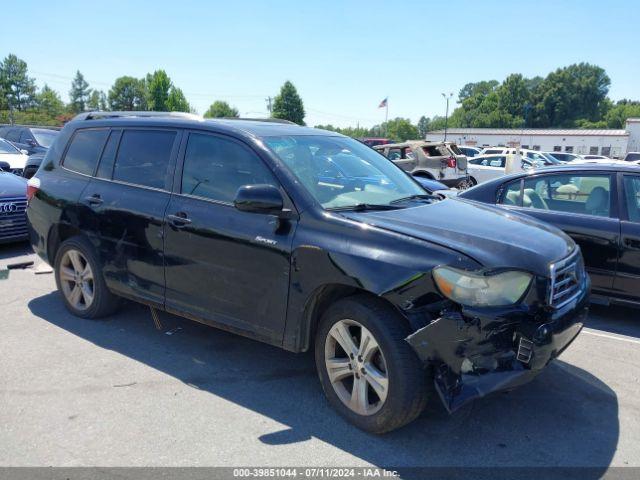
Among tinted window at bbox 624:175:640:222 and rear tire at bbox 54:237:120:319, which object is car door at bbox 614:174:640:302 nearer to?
tinted window at bbox 624:175:640:222

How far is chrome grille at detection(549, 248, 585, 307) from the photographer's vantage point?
9.87 ft

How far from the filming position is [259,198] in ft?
10.8

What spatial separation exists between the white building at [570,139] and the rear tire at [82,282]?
7144cm

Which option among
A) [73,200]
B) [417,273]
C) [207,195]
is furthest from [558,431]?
[73,200]

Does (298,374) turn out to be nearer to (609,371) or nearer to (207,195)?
(207,195)

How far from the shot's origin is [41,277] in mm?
6340

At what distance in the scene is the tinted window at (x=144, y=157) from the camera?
166 inches

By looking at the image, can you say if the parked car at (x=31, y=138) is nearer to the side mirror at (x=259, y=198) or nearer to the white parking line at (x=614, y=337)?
the side mirror at (x=259, y=198)

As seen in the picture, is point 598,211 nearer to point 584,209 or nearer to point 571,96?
point 584,209

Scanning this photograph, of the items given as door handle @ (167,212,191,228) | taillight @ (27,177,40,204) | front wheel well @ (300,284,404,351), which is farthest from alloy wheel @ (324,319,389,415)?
taillight @ (27,177,40,204)

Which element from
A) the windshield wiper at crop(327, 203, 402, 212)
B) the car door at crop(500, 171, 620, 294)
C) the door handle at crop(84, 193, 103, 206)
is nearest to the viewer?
the windshield wiper at crop(327, 203, 402, 212)

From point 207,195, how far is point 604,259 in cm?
381

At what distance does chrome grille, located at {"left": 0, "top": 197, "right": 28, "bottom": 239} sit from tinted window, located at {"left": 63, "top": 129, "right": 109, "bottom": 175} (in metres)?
2.93

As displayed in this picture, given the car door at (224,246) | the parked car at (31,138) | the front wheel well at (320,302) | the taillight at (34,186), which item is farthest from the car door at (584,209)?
the parked car at (31,138)
